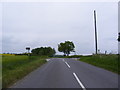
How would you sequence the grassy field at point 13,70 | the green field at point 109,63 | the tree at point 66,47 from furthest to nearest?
the tree at point 66,47 < the green field at point 109,63 < the grassy field at point 13,70

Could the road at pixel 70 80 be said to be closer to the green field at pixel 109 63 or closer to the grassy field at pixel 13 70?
the grassy field at pixel 13 70

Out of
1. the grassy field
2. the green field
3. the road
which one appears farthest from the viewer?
the green field

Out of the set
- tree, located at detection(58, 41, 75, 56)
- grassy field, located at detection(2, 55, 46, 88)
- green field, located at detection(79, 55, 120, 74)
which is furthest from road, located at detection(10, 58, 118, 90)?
tree, located at detection(58, 41, 75, 56)

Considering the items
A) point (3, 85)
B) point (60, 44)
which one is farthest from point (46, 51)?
point (3, 85)

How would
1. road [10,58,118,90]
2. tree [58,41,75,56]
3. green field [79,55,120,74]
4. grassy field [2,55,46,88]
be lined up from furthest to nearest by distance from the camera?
tree [58,41,75,56] < green field [79,55,120,74] < grassy field [2,55,46,88] < road [10,58,118,90]

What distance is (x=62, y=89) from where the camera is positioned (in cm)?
928

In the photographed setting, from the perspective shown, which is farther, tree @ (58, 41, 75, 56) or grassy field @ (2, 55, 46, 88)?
tree @ (58, 41, 75, 56)

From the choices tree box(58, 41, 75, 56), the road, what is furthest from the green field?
tree box(58, 41, 75, 56)

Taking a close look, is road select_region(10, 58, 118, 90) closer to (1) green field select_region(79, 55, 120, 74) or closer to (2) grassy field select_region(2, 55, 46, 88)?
(2) grassy field select_region(2, 55, 46, 88)

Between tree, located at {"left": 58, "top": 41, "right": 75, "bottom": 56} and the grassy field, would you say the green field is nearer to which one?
the grassy field

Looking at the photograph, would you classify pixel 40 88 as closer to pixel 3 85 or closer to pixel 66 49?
pixel 3 85

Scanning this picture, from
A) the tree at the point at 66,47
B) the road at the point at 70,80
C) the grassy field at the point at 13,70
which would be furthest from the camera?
the tree at the point at 66,47

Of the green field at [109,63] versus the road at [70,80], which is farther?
the green field at [109,63]

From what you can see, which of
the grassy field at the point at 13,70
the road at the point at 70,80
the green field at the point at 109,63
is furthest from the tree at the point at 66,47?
the road at the point at 70,80
